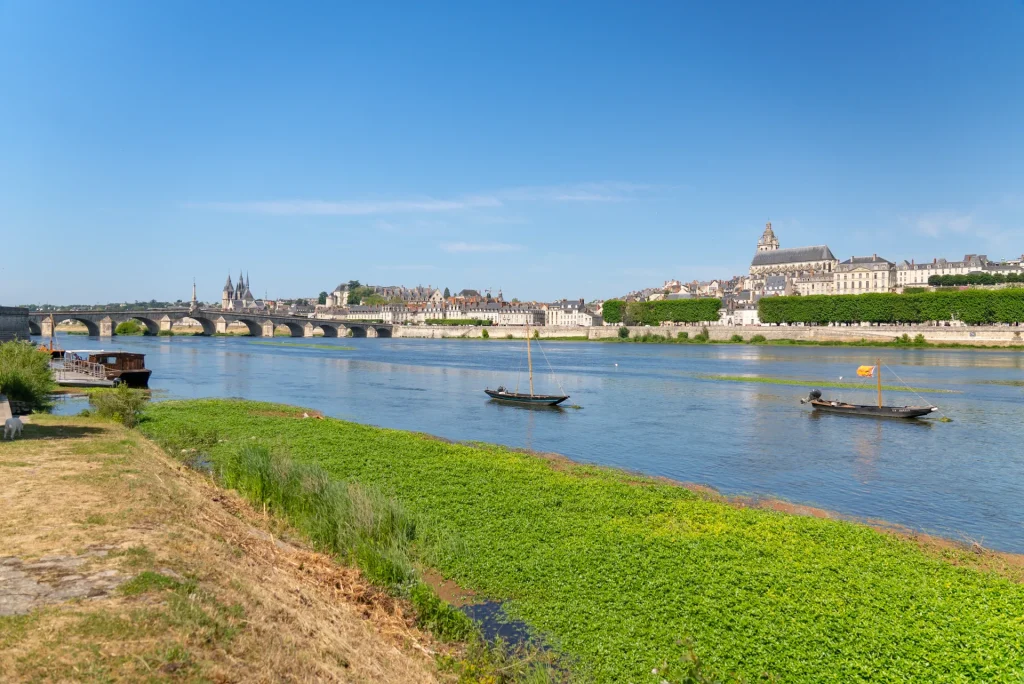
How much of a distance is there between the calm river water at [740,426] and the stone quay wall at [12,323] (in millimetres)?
9494

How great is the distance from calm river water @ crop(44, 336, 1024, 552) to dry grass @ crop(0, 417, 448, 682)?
1395 centimetres

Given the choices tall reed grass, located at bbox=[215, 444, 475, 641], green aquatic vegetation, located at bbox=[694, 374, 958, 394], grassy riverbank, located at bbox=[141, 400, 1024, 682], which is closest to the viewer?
grassy riverbank, located at bbox=[141, 400, 1024, 682]

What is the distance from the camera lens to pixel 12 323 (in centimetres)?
4969

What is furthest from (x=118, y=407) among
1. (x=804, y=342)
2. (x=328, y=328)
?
(x=328, y=328)

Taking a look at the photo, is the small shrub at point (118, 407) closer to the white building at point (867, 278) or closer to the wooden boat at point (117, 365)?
the wooden boat at point (117, 365)

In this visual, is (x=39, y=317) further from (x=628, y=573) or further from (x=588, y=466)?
(x=628, y=573)

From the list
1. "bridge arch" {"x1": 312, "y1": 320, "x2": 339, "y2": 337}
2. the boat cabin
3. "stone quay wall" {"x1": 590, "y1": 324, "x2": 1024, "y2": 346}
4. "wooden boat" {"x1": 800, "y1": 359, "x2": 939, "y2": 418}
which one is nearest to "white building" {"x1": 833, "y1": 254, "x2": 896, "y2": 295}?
"stone quay wall" {"x1": 590, "y1": 324, "x2": 1024, "y2": 346}

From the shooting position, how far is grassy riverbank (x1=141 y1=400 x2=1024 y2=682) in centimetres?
938

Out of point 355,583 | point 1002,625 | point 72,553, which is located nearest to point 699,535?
point 1002,625

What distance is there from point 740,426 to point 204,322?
474 feet

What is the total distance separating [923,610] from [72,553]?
12172 mm

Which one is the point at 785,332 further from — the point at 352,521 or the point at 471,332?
the point at 352,521

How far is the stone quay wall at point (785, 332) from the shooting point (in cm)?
10862

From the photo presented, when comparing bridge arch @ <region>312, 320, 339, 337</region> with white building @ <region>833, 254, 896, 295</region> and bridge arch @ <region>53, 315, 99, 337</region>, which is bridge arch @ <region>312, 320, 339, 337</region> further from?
white building @ <region>833, 254, 896, 295</region>
